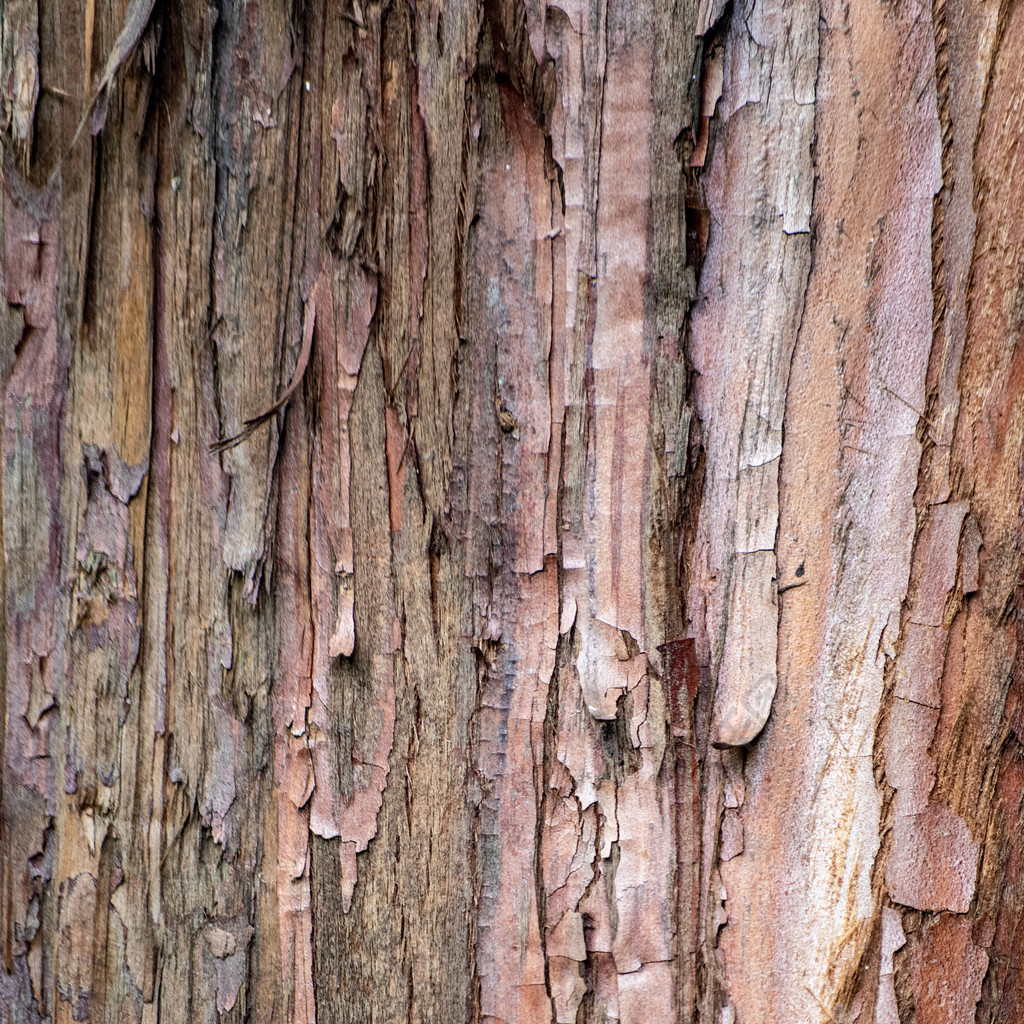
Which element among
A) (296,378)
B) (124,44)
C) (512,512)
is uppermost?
(124,44)

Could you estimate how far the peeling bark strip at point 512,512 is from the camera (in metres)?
0.65

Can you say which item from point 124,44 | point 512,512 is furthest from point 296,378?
point 124,44

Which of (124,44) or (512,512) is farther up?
(124,44)

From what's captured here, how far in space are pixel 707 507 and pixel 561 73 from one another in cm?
39

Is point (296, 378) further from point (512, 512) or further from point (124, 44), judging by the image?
point (124, 44)

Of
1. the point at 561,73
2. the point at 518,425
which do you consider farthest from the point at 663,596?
the point at 561,73

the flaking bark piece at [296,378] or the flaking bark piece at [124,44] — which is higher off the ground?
the flaking bark piece at [124,44]

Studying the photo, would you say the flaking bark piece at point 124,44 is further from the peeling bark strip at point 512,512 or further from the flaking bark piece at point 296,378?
the flaking bark piece at point 296,378

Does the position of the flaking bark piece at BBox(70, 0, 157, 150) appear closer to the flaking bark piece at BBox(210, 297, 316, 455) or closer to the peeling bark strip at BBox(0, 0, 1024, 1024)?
the peeling bark strip at BBox(0, 0, 1024, 1024)

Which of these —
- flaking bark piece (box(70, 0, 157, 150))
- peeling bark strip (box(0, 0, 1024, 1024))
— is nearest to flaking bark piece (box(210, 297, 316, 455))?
peeling bark strip (box(0, 0, 1024, 1024))

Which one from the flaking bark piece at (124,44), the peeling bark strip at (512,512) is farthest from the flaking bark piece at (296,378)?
the flaking bark piece at (124,44)

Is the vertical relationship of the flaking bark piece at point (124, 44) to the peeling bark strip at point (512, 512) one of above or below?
above

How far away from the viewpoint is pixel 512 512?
27.7 inches

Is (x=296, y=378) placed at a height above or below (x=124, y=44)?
below
